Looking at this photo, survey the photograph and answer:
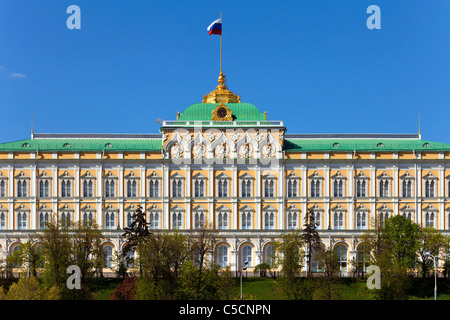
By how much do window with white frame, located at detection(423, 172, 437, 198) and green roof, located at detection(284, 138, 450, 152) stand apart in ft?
13.4

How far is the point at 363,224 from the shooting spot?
367 feet

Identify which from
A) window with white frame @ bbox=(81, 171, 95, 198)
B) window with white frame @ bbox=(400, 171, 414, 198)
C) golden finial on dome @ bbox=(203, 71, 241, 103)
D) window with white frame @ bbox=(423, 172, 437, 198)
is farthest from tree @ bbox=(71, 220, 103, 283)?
window with white frame @ bbox=(423, 172, 437, 198)

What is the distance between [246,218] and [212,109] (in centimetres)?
1761

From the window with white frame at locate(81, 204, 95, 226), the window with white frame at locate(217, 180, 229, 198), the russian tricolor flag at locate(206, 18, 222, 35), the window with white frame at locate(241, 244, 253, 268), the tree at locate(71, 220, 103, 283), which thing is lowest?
the window with white frame at locate(241, 244, 253, 268)

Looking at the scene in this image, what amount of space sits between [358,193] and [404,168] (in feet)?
26.0

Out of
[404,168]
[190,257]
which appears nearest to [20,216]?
[190,257]

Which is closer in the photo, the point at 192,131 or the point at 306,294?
the point at 306,294

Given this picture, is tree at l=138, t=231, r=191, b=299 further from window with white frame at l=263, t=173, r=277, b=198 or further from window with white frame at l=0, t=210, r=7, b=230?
window with white frame at l=0, t=210, r=7, b=230

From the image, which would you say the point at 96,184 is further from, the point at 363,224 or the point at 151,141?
the point at 363,224

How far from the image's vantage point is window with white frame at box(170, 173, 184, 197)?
11250cm

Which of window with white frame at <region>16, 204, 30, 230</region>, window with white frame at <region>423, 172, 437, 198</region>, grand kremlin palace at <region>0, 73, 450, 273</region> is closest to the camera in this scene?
window with white frame at <region>16, 204, 30, 230</region>

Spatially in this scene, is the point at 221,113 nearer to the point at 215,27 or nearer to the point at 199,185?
the point at 199,185

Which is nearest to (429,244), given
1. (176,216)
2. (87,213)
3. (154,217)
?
(176,216)

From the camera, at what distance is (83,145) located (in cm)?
11450
